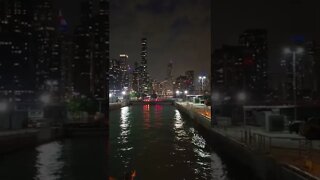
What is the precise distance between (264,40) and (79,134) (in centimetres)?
4159

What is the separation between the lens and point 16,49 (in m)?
104

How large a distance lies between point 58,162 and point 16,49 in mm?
83082

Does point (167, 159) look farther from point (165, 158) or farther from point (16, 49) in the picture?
point (16, 49)

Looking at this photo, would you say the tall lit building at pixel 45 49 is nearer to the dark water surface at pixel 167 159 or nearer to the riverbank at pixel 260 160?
the dark water surface at pixel 167 159

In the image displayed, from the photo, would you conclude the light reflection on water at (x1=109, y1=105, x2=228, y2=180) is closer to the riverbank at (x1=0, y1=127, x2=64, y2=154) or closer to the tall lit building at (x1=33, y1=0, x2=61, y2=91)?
the riverbank at (x1=0, y1=127, x2=64, y2=154)

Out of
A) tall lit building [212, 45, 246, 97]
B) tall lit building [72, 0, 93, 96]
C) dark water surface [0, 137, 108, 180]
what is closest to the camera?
dark water surface [0, 137, 108, 180]

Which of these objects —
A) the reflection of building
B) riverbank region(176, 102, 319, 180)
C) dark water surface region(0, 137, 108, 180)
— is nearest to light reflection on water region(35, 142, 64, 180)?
dark water surface region(0, 137, 108, 180)

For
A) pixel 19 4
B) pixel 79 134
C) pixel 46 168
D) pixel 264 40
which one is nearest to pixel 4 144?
pixel 46 168

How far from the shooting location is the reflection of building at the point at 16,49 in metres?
98.2

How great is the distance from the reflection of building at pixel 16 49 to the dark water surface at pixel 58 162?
66.8 meters

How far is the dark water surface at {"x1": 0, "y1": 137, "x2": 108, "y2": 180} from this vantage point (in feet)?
72.3

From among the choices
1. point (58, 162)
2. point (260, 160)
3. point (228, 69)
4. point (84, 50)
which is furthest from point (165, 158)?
point (228, 69)

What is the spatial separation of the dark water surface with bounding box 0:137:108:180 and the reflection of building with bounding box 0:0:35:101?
219 feet

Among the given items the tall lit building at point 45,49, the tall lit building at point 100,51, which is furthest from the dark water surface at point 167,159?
the tall lit building at point 45,49
